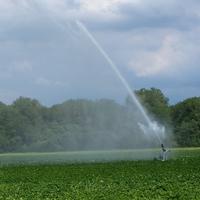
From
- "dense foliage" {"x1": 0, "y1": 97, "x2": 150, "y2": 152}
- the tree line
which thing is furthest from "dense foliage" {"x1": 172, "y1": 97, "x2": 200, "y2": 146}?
"dense foliage" {"x1": 0, "y1": 97, "x2": 150, "y2": 152}

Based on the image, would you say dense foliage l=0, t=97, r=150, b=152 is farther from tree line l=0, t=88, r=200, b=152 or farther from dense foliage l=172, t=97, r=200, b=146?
dense foliage l=172, t=97, r=200, b=146

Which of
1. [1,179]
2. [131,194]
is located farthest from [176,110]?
[131,194]

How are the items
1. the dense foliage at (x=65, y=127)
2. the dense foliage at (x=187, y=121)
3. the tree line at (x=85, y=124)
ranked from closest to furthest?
the dense foliage at (x=65, y=127), the tree line at (x=85, y=124), the dense foliage at (x=187, y=121)

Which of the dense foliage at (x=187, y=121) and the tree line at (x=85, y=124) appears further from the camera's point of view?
the dense foliage at (x=187, y=121)

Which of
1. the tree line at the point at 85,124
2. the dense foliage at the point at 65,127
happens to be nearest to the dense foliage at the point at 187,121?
the tree line at the point at 85,124

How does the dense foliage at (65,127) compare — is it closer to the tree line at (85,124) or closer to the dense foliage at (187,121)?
the tree line at (85,124)

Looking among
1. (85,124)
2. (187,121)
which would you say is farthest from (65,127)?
(187,121)

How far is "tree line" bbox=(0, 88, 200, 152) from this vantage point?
136m

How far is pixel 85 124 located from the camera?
140 m

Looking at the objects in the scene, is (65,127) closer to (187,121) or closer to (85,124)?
(85,124)

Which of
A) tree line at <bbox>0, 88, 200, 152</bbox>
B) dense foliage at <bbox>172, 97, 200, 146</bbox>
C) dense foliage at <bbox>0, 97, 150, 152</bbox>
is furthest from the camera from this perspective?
dense foliage at <bbox>172, 97, 200, 146</bbox>

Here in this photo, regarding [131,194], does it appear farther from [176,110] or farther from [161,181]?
[176,110]

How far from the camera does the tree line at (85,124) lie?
135500 millimetres

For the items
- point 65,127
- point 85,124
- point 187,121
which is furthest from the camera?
point 187,121
